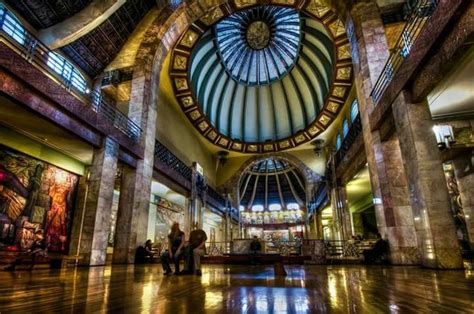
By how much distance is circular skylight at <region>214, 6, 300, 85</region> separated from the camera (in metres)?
19.2

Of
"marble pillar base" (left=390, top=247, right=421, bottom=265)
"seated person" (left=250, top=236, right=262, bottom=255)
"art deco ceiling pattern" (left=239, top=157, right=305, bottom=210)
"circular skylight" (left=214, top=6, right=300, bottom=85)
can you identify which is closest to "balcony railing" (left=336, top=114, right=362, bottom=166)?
"marble pillar base" (left=390, top=247, right=421, bottom=265)

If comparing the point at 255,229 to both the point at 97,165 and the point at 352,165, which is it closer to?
the point at 352,165

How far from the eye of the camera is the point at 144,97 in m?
11.2

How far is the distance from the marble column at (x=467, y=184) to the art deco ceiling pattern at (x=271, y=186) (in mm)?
20901

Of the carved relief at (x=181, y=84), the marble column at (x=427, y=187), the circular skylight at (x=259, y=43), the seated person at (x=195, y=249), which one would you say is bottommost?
the seated person at (x=195, y=249)

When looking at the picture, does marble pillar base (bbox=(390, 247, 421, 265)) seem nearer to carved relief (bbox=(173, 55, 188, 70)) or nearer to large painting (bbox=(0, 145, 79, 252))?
large painting (bbox=(0, 145, 79, 252))

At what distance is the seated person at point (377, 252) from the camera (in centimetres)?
784

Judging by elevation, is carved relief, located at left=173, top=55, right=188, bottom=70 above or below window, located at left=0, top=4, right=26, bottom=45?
above

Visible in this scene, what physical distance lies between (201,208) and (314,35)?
521 inches

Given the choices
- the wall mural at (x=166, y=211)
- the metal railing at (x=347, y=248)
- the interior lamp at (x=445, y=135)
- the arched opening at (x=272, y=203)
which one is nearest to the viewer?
the interior lamp at (x=445, y=135)

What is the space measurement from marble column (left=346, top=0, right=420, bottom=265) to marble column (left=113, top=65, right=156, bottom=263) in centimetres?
802

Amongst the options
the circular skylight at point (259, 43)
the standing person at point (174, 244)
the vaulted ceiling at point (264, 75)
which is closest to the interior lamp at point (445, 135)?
the standing person at point (174, 244)

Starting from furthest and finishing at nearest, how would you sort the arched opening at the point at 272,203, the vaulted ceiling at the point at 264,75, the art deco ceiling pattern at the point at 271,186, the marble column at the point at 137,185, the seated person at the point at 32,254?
the arched opening at the point at 272,203 < the art deco ceiling pattern at the point at 271,186 < the vaulted ceiling at the point at 264,75 < the marble column at the point at 137,185 < the seated person at the point at 32,254

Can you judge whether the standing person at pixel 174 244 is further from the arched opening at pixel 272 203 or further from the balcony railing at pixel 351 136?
the arched opening at pixel 272 203
